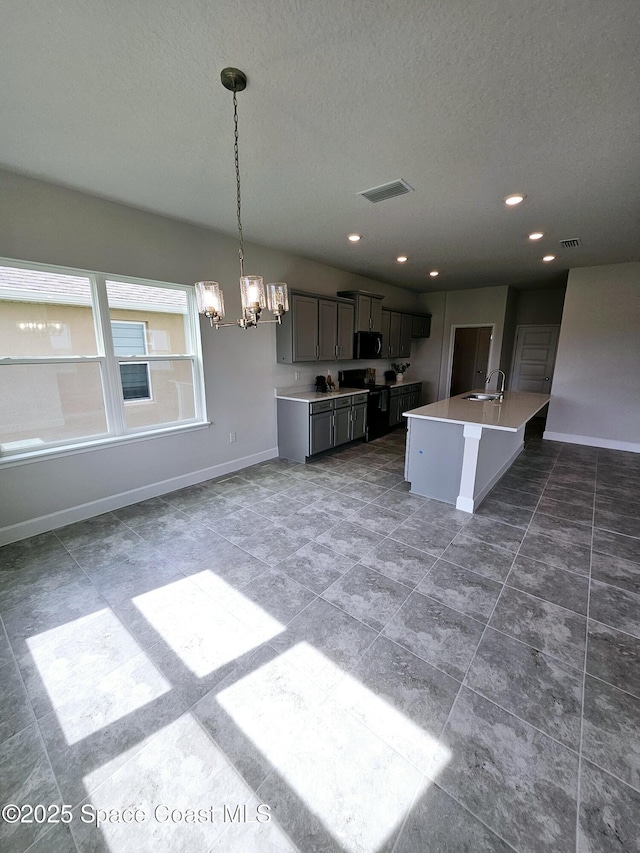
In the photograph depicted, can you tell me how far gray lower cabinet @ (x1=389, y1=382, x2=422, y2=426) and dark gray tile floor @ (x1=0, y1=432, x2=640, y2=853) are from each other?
3612 mm

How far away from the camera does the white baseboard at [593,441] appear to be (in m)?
5.22

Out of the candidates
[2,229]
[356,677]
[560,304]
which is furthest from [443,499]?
[560,304]

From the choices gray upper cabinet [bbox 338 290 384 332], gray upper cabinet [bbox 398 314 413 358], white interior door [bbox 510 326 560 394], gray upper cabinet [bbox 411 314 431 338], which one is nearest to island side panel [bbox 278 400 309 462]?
gray upper cabinet [bbox 338 290 384 332]

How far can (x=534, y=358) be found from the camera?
7262mm

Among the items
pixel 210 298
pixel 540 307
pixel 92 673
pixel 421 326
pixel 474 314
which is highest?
pixel 540 307

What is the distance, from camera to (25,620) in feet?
6.57

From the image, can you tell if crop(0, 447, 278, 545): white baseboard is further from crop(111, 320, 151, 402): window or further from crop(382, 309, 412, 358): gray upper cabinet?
crop(382, 309, 412, 358): gray upper cabinet

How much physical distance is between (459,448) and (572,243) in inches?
114

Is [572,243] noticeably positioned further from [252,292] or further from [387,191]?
[252,292]

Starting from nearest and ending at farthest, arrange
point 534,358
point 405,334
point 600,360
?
1. point 600,360
2. point 405,334
3. point 534,358

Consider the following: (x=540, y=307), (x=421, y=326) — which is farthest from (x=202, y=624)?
(x=540, y=307)

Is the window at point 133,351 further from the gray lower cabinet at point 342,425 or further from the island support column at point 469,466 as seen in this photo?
the island support column at point 469,466

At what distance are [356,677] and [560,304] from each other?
25.8ft

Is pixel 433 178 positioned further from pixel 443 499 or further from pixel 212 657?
pixel 212 657
